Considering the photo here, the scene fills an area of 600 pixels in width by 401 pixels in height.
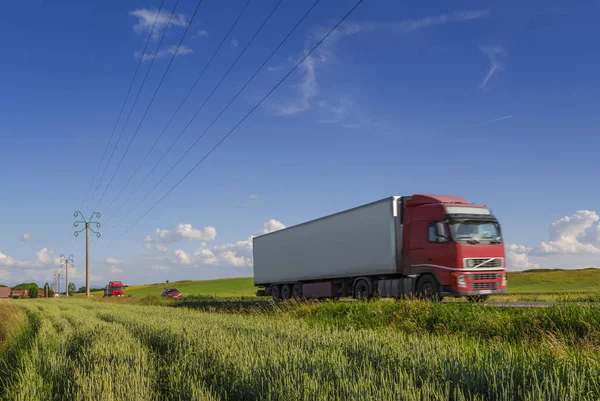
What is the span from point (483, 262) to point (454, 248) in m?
1.54

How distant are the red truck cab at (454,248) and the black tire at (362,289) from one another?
10.4 feet

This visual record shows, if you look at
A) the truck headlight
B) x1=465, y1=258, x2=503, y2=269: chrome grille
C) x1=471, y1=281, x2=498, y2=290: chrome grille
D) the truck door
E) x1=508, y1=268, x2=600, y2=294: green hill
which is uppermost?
the truck door

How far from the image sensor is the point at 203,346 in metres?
7.83

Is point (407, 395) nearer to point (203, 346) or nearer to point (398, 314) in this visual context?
point (203, 346)

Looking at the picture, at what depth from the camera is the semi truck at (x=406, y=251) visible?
63.1ft

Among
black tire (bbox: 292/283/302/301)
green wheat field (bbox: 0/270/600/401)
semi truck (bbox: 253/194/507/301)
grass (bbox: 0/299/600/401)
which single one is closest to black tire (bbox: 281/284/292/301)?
black tire (bbox: 292/283/302/301)

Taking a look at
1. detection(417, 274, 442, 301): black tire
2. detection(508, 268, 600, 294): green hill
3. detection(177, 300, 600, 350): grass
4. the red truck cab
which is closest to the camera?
detection(177, 300, 600, 350): grass

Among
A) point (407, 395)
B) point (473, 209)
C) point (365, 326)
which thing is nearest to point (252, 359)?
point (407, 395)

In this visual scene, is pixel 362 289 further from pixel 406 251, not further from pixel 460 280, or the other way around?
pixel 460 280

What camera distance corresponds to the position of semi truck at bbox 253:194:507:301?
757 inches

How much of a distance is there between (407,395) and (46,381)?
227 inches

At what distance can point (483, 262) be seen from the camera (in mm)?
19547

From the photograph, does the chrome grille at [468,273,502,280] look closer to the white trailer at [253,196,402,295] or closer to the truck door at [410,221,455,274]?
the truck door at [410,221,455,274]

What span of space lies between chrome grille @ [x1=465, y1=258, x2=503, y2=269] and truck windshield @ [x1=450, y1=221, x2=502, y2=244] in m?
0.69
